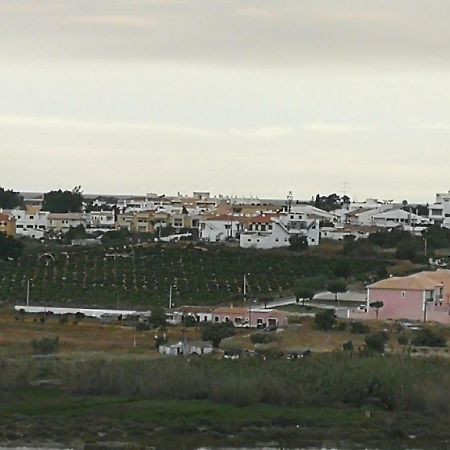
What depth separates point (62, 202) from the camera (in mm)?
113250

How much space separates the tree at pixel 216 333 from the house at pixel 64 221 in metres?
53.2

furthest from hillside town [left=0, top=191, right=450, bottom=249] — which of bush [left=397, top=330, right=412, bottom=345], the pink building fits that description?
bush [left=397, top=330, right=412, bottom=345]

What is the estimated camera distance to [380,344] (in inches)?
1566

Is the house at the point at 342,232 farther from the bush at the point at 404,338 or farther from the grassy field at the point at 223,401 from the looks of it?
the grassy field at the point at 223,401

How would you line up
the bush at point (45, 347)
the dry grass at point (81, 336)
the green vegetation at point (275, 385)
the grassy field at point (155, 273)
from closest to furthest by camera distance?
the green vegetation at point (275, 385) → the bush at point (45, 347) → the dry grass at point (81, 336) → the grassy field at point (155, 273)

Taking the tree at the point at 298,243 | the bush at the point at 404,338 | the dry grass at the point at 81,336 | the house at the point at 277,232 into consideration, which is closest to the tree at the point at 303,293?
the dry grass at the point at 81,336

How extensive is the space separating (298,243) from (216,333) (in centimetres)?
3322

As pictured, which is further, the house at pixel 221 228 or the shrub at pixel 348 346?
the house at pixel 221 228

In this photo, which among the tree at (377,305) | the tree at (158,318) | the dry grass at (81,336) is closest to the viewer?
the dry grass at (81,336)

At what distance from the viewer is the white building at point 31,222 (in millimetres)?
92750

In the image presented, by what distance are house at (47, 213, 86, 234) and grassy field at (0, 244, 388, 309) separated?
2184 cm

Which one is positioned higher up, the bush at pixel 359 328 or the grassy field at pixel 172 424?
the bush at pixel 359 328

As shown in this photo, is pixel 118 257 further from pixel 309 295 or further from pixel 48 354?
pixel 48 354

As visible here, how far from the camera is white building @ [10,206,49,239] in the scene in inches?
3652
